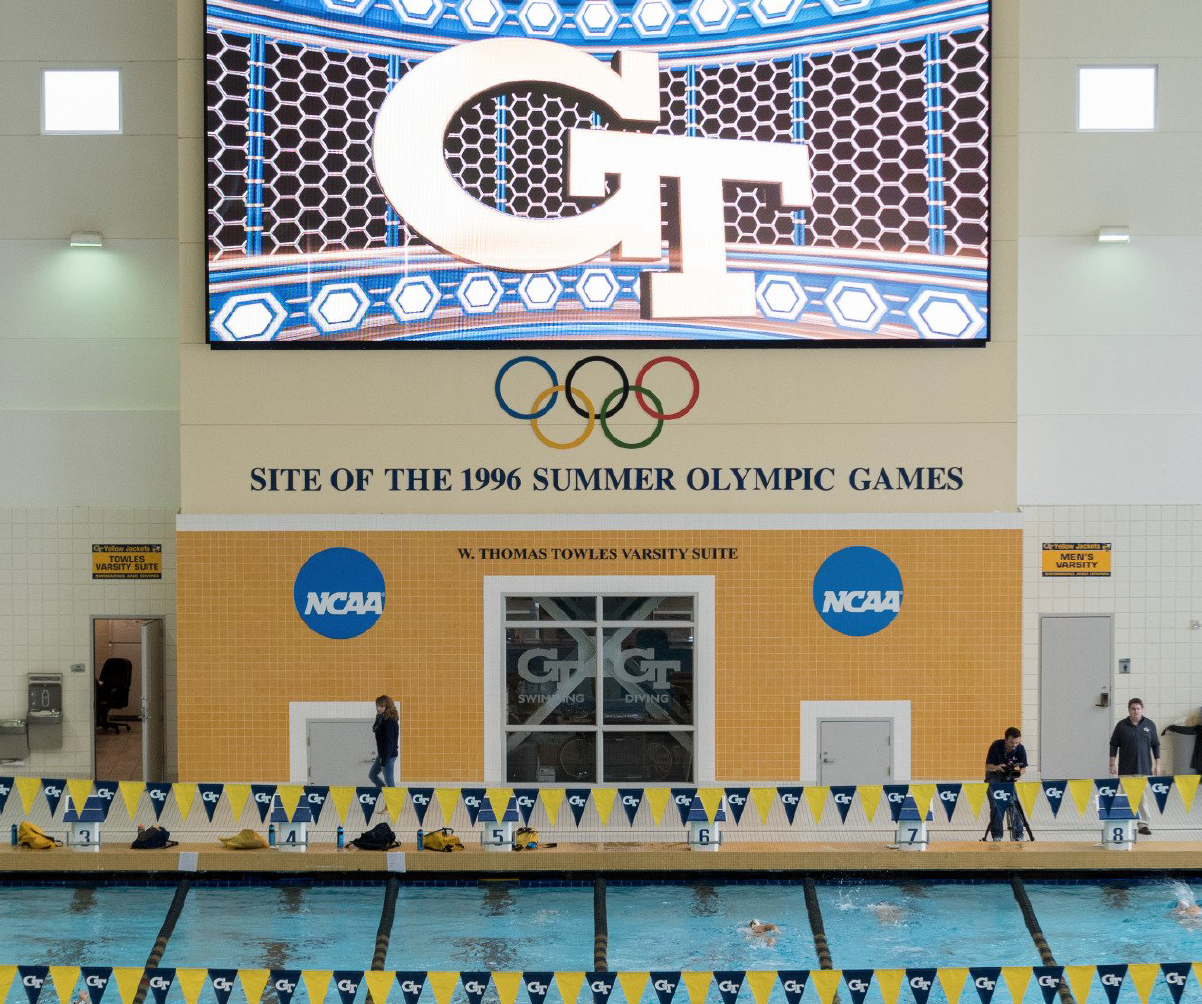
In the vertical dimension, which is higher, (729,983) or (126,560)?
(126,560)

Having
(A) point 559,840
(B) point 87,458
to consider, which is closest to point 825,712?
(A) point 559,840

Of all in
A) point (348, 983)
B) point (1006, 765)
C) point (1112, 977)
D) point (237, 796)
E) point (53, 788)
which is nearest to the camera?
point (348, 983)

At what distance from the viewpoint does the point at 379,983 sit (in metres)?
8.16

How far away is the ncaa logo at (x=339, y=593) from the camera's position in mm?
13836

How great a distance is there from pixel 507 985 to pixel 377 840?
12.5ft

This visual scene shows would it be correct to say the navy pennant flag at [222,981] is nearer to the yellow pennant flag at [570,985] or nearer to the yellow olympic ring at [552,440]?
the yellow pennant flag at [570,985]

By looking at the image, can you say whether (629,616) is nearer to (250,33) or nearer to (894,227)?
(894,227)

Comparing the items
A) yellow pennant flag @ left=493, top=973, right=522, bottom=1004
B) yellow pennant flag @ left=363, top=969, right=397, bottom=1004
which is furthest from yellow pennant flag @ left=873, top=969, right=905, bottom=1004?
yellow pennant flag @ left=363, top=969, right=397, bottom=1004

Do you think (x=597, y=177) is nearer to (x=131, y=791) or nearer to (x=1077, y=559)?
(x=1077, y=559)

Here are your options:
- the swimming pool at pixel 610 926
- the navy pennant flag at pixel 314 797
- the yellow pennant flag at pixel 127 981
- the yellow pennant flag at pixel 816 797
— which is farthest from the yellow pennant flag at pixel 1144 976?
the navy pennant flag at pixel 314 797

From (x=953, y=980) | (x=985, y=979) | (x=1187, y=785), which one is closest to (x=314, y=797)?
(x=953, y=980)

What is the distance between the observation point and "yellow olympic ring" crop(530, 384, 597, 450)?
45.2 feet

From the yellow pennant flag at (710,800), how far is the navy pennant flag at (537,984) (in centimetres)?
368

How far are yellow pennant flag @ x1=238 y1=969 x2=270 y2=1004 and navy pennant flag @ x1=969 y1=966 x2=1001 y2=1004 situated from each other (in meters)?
4.06
